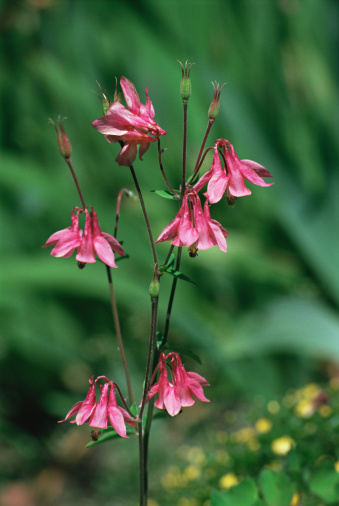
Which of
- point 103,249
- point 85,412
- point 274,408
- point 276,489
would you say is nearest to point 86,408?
point 85,412

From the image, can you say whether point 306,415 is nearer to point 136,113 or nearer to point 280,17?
point 136,113

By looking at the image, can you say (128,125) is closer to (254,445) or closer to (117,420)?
(117,420)

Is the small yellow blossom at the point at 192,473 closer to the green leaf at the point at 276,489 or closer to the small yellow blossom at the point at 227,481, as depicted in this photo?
the small yellow blossom at the point at 227,481

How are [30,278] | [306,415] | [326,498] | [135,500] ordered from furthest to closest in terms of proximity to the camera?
[30,278]
[135,500]
[306,415]
[326,498]

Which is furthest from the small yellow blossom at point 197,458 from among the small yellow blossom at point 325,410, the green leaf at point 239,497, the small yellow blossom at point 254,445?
the green leaf at point 239,497

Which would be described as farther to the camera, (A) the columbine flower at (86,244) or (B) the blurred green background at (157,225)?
(B) the blurred green background at (157,225)

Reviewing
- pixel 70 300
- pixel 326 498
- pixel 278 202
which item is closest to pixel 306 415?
pixel 326 498
